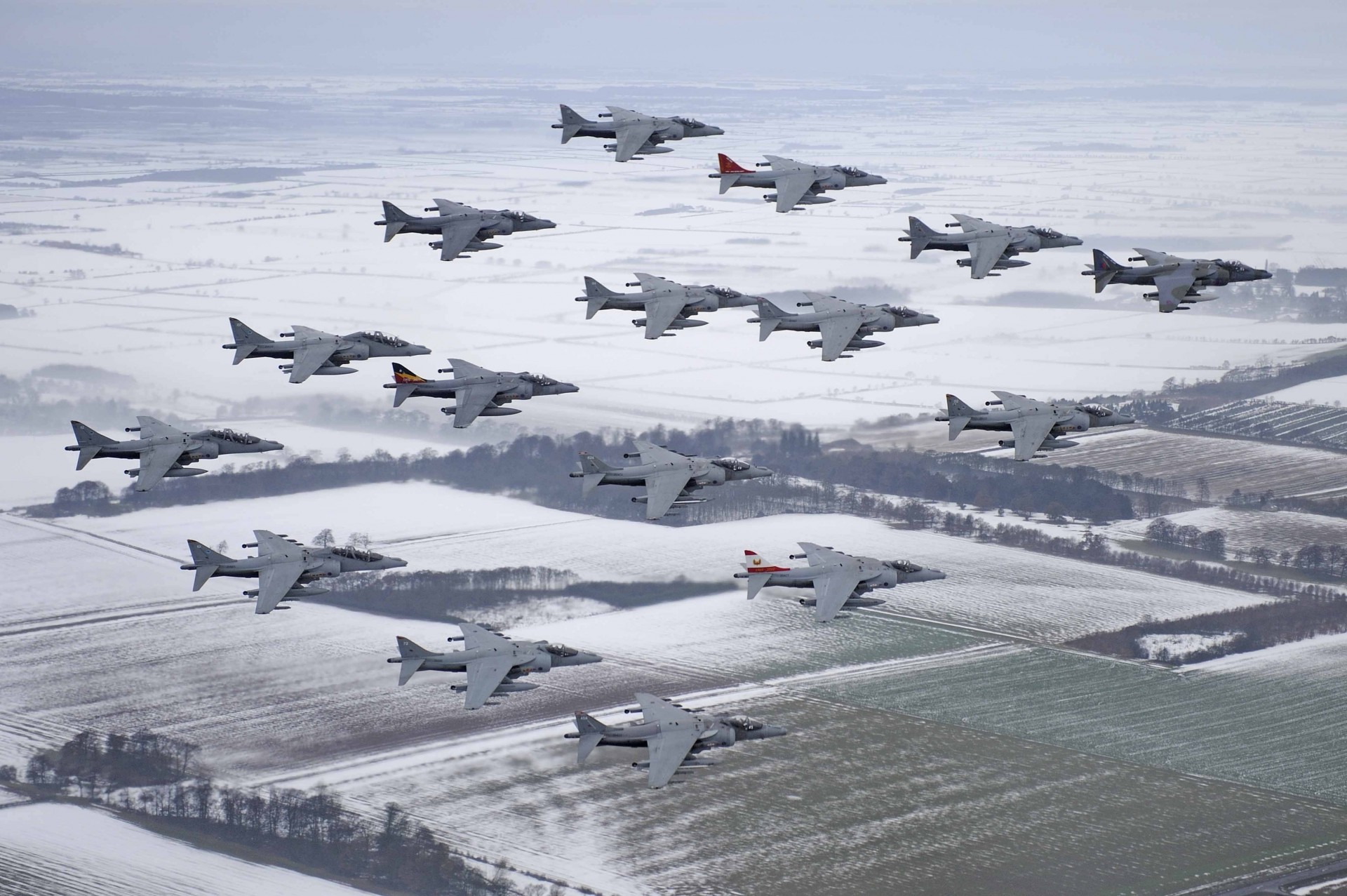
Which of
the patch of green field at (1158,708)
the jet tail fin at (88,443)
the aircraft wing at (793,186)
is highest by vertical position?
the aircraft wing at (793,186)

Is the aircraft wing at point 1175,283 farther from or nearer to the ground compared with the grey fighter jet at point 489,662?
farther from the ground

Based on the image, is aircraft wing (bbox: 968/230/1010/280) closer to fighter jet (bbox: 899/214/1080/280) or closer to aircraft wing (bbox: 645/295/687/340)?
fighter jet (bbox: 899/214/1080/280)

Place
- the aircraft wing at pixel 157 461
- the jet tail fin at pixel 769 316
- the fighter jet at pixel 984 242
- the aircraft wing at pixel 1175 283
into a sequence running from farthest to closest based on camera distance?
the fighter jet at pixel 984 242
the jet tail fin at pixel 769 316
the aircraft wing at pixel 1175 283
the aircraft wing at pixel 157 461

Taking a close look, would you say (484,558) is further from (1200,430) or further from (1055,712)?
(1200,430)

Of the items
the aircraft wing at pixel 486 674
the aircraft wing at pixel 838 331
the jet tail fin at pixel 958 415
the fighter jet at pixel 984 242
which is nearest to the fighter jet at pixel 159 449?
the aircraft wing at pixel 486 674

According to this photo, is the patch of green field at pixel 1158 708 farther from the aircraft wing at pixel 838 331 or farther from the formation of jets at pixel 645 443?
the aircraft wing at pixel 838 331

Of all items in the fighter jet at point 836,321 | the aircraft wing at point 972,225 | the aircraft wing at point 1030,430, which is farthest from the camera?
the aircraft wing at point 972,225

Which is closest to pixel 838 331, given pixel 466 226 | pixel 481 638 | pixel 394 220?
pixel 466 226

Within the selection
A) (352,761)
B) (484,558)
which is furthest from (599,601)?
(352,761)
